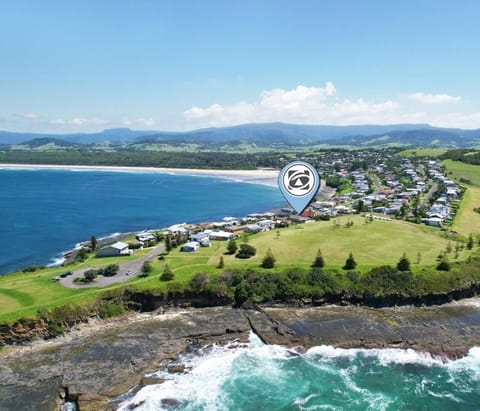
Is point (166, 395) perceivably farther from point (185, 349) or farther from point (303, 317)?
point (303, 317)

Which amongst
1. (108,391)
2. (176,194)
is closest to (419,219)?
(108,391)

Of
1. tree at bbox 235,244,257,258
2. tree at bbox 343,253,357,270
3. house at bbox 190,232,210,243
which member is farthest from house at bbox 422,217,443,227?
house at bbox 190,232,210,243

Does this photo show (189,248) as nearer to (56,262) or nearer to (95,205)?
(56,262)

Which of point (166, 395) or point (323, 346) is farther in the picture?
point (323, 346)

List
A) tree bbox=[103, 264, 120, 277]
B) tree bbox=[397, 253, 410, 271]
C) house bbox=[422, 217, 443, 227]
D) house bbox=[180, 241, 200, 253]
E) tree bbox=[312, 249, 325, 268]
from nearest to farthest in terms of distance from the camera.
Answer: tree bbox=[397, 253, 410, 271], tree bbox=[103, 264, 120, 277], tree bbox=[312, 249, 325, 268], house bbox=[180, 241, 200, 253], house bbox=[422, 217, 443, 227]

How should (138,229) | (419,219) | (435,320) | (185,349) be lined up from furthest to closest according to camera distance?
1. (138,229)
2. (419,219)
3. (435,320)
4. (185,349)

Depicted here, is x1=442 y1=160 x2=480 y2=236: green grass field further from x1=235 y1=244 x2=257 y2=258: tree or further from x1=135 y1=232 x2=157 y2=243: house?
x1=135 y1=232 x2=157 y2=243: house

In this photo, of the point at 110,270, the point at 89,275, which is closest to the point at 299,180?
the point at 110,270
